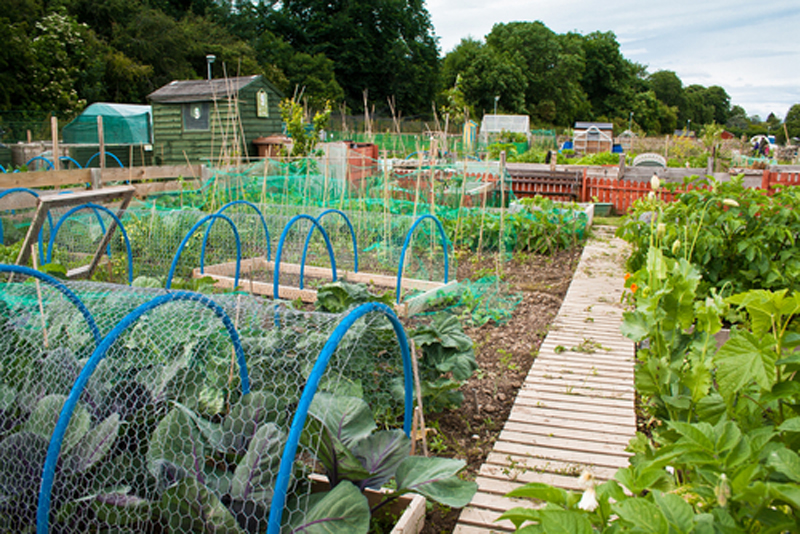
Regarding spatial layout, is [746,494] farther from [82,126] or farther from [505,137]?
[505,137]

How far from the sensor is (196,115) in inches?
665

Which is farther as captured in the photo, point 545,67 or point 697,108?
point 697,108

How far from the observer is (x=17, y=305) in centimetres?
268

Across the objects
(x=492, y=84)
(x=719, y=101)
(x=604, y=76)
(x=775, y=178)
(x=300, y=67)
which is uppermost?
(x=719, y=101)

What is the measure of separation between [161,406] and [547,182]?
11710 mm

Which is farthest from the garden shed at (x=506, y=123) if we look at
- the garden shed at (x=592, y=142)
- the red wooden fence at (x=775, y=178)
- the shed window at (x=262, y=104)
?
the red wooden fence at (x=775, y=178)

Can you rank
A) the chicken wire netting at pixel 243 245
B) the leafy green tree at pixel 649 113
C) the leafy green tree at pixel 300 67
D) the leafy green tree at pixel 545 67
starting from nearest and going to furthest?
the chicken wire netting at pixel 243 245 < the leafy green tree at pixel 300 67 < the leafy green tree at pixel 545 67 < the leafy green tree at pixel 649 113

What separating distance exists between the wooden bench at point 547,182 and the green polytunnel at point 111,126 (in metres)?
12.6

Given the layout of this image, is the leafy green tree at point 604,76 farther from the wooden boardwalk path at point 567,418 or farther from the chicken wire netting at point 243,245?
the wooden boardwalk path at point 567,418

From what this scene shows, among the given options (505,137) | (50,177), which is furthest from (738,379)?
(505,137)

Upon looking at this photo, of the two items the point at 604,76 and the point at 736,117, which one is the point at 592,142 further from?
the point at 736,117

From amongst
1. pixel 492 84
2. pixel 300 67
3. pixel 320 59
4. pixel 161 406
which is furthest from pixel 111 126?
pixel 492 84

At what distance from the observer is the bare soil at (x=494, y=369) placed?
9.86ft

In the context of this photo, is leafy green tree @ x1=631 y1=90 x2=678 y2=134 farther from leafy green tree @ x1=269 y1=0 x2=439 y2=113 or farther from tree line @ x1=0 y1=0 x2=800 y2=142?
leafy green tree @ x1=269 y1=0 x2=439 y2=113
